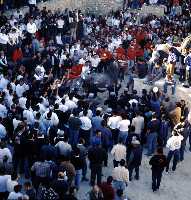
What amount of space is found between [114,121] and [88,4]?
17.2 m

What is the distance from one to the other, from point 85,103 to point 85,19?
12.9 meters

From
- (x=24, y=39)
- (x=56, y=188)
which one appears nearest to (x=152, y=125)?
(x=56, y=188)

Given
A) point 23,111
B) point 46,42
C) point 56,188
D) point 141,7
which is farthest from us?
point 141,7

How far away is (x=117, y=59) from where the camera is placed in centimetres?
2538

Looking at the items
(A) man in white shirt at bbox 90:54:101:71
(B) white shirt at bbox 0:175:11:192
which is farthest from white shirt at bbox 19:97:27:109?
(A) man in white shirt at bbox 90:54:101:71

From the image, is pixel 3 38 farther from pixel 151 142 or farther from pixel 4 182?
pixel 4 182

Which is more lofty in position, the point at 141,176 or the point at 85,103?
the point at 85,103

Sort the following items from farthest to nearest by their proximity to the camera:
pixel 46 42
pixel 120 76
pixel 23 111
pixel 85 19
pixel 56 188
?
pixel 85 19 < pixel 46 42 < pixel 120 76 < pixel 23 111 < pixel 56 188

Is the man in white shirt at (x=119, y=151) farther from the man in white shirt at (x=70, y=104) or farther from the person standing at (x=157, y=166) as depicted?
the man in white shirt at (x=70, y=104)

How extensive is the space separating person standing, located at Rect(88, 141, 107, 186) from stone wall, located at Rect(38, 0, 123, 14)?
57.2ft

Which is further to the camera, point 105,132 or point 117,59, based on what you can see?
point 117,59

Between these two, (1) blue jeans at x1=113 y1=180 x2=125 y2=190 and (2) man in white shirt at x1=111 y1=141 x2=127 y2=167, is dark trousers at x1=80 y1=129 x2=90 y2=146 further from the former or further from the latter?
(1) blue jeans at x1=113 y1=180 x2=125 y2=190

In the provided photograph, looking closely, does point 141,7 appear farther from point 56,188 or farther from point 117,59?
point 56,188

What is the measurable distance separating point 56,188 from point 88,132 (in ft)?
14.6
